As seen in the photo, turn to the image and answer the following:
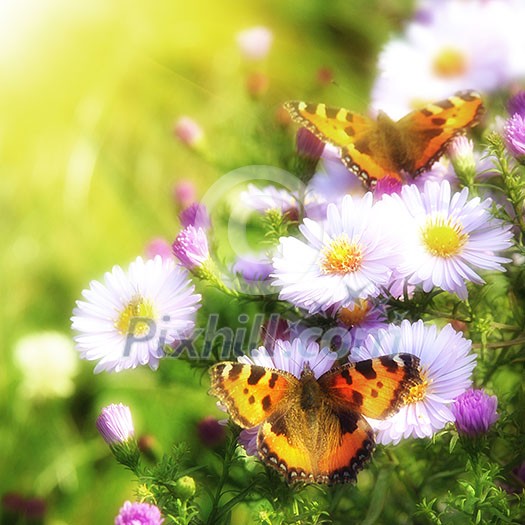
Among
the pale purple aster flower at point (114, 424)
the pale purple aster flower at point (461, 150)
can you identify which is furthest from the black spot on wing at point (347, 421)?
the pale purple aster flower at point (461, 150)

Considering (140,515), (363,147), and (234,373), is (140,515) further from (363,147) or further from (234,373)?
(363,147)

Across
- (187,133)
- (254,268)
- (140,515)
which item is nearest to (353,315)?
(254,268)

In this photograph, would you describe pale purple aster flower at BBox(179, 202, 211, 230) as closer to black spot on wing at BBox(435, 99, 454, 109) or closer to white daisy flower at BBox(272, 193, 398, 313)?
white daisy flower at BBox(272, 193, 398, 313)

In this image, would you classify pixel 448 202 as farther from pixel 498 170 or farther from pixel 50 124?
pixel 50 124

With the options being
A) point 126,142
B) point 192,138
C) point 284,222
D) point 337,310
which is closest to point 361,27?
point 126,142

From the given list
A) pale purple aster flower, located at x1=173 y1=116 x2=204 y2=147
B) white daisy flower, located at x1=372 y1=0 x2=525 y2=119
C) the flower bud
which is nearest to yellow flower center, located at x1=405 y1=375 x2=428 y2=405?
the flower bud

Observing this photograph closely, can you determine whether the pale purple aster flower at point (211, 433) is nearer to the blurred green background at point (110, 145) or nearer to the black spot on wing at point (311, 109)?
the blurred green background at point (110, 145)

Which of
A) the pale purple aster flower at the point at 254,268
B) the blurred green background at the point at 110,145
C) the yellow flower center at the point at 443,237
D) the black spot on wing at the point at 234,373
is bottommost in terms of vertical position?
the blurred green background at the point at 110,145
